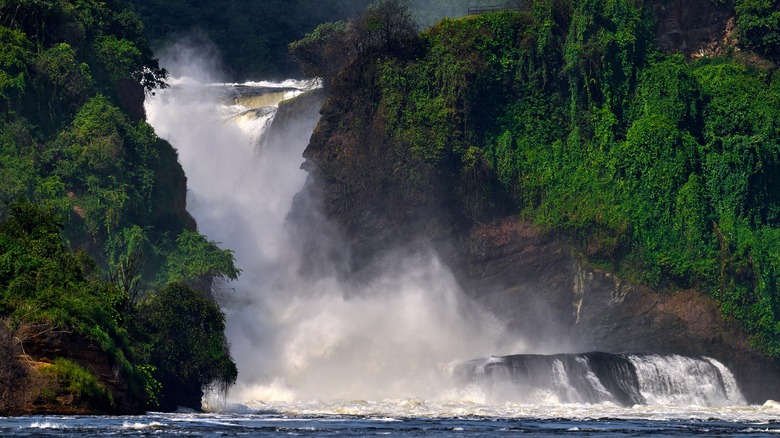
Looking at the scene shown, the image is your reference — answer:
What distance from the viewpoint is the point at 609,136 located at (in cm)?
10738

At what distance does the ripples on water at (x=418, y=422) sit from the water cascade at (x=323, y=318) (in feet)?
17.3

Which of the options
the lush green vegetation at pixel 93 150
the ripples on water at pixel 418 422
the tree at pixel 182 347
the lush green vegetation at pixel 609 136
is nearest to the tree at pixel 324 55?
the lush green vegetation at pixel 609 136

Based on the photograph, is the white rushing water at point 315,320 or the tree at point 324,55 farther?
the tree at point 324,55

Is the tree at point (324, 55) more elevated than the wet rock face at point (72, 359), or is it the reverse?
the tree at point (324, 55)

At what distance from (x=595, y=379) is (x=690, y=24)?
3136 centimetres

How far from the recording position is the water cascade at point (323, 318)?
93500 millimetres

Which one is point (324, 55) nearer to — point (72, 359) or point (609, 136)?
point (609, 136)

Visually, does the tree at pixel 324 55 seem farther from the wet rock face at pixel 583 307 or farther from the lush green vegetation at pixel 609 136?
the wet rock face at pixel 583 307

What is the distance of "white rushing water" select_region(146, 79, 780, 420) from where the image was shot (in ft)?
296

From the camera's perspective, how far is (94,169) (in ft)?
327

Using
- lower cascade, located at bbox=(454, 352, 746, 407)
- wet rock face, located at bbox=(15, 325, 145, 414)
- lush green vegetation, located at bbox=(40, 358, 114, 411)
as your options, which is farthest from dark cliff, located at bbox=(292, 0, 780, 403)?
lush green vegetation, located at bbox=(40, 358, 114, 411)

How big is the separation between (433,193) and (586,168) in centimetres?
900

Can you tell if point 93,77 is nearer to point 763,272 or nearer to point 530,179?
point 530,179

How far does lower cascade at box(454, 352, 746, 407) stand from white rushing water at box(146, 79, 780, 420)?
13 cm
